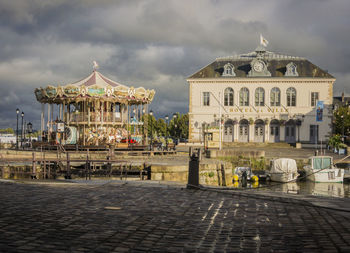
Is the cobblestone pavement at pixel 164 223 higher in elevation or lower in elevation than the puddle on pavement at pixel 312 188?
higher

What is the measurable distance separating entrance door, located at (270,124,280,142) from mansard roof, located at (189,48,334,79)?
757cm

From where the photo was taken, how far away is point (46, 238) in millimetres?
5891

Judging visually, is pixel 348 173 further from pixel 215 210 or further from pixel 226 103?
pixel 215 210

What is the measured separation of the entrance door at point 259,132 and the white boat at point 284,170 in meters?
22.4

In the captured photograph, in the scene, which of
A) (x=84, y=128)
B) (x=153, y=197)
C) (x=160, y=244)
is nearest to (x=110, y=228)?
(x=160, y=244)

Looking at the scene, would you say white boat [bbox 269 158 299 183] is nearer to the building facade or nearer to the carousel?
the carousel

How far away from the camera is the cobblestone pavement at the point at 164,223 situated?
5672 millimetres

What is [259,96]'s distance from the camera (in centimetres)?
5588

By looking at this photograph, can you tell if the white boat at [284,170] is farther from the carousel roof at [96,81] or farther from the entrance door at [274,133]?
the entrance door at [274,133]

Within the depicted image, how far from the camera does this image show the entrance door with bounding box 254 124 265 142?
183 ft

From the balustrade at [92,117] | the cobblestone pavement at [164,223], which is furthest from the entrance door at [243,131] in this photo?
the cobblestone pavement at [164,223]

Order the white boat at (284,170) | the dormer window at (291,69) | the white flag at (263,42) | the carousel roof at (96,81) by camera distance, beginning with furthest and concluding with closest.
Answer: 1. the white flag at (263,42)
2. the dormer window at (291,69)
3. the carousel roof at (96,81)
4. the white boat at (284,170)

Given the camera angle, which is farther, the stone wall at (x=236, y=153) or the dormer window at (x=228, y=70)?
the dormer window at (x=228, y=70)

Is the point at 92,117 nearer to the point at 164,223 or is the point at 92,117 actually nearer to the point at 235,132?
the point at 164,223
